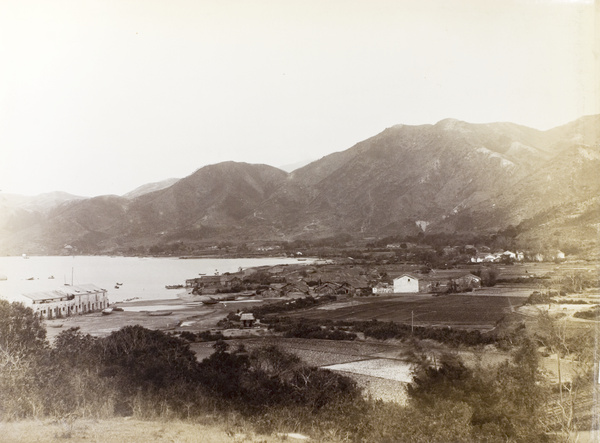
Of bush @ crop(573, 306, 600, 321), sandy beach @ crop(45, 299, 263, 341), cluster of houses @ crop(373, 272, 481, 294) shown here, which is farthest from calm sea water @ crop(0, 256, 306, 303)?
bush @ crop(573, 306, 600, 321)

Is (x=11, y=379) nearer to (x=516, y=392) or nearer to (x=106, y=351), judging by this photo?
(x=106, y=351)

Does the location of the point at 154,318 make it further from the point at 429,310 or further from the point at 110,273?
the point at 429,310

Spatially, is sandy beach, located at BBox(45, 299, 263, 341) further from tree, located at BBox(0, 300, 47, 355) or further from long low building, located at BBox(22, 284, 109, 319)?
tree, located at BBox(0, 300, 47, 355)

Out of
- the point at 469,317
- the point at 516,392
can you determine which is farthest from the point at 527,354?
the point at 469,317

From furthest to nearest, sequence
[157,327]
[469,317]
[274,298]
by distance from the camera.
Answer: [274,298]
[469,317]
[157,327]

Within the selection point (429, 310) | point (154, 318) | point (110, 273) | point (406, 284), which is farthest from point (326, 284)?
point (110, 273)

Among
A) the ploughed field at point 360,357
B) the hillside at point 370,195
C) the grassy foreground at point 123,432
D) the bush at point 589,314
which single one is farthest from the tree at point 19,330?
the bush at point 589,314
